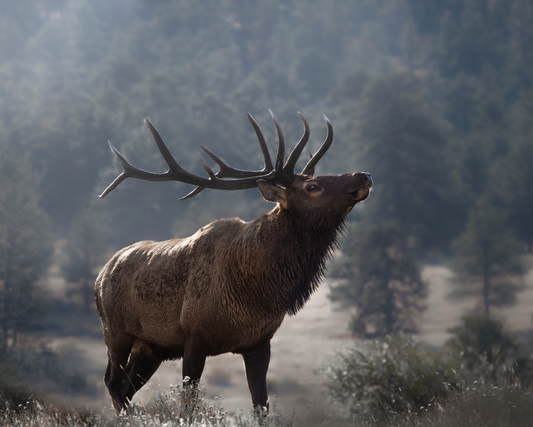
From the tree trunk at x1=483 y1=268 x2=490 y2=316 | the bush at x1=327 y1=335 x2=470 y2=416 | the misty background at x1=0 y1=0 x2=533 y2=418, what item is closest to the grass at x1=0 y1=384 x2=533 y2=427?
the bush at x1=327 y1=335 x2=470 y2=416

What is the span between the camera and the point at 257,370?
17.1 feet

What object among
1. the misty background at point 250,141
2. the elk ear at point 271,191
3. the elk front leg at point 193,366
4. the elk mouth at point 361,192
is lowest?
the elk front leg at point 193,366

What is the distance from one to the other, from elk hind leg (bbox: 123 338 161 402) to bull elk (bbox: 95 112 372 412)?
3.1 inches

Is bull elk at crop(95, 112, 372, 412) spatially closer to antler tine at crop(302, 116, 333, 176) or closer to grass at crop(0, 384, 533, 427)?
antler tine at crop(302, 116, 333, 176)

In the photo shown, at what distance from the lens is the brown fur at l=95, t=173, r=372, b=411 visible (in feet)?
16.3

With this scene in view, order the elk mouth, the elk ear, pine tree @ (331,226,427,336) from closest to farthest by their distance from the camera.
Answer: the elk mouth → the elk ear → pine tree @ (331,226,427,336)

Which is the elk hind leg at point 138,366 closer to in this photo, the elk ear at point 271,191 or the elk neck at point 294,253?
the elk neck at point 294,253

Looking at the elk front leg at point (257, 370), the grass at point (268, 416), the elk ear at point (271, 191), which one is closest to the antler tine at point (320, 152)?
the elk ear at point (271, 191)

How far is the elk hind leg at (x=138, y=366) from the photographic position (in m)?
5.68

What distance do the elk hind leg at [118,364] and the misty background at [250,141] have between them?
54.3 feet

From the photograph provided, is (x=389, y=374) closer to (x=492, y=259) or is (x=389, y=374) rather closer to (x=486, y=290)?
(x=492, y=259)

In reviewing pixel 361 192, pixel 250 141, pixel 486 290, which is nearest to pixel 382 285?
pixel 486 290

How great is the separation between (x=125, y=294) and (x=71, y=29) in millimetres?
105960

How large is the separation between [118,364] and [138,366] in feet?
0.81
